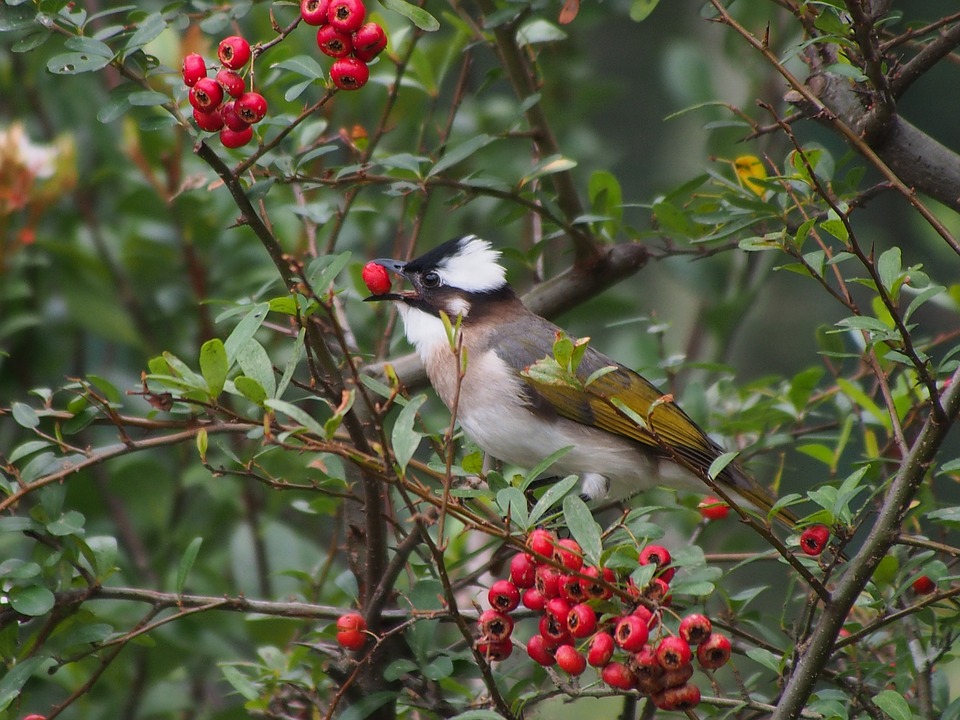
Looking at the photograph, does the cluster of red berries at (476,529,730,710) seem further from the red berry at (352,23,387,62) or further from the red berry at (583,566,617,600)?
the red berry at (352,23,387,62)

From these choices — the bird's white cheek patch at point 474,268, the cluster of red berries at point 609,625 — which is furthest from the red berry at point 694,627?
the bird's white cheek patch at point 474,268

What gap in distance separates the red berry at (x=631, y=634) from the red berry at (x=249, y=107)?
118 centimetres

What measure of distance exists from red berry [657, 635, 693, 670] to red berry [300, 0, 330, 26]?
1318 mm

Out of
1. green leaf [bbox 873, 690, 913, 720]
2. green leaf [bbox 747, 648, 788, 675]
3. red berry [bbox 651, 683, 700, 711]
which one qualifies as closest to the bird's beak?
green leaf [bbox 747, 648, 788, 675]

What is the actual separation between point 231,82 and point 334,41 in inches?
8.5

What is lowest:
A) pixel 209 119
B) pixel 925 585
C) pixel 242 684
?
pixel 242 684

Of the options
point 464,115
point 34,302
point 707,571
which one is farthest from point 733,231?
point 34,302

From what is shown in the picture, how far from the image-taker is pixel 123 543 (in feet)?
13.9

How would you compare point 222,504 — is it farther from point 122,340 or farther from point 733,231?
point 733,231

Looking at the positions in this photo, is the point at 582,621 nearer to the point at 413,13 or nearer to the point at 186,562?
the point at 186,562

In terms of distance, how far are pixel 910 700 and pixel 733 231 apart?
1.11 m

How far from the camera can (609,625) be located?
1.93 m

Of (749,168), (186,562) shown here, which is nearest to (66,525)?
(186,562)

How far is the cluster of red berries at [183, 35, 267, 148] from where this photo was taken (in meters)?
2.11
